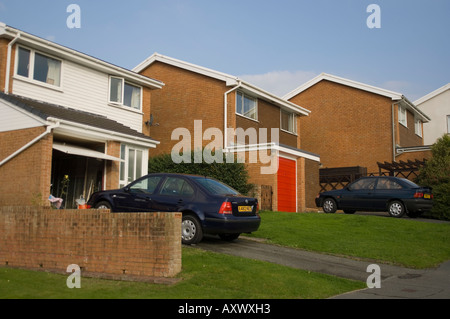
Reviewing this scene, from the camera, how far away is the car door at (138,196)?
37.2 ft

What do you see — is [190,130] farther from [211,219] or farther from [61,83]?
[211,219]

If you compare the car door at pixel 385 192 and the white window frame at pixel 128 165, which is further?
the car door at pixel 385 192

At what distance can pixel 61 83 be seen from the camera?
17359mm

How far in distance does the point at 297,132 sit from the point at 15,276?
22.2 m

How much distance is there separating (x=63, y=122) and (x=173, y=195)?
463cm

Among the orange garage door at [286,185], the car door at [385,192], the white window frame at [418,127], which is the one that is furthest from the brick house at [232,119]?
the white window frame at [418,127]

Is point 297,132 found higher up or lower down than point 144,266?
higher up

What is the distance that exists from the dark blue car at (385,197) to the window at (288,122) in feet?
30.2

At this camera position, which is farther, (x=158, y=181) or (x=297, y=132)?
(x=297, y=132)

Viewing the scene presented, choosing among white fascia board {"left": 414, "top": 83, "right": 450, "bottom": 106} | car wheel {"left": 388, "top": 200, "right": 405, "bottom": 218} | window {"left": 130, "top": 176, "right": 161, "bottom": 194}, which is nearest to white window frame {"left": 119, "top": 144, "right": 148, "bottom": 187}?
window {"left": 130, "top": 176, "right": 161, "bottom": 194}

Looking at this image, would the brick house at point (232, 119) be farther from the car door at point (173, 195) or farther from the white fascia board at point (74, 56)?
the car door at point (173, 195)

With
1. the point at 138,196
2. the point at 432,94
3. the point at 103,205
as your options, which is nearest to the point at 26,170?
the point at 103,205

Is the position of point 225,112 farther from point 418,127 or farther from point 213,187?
point 418,127
